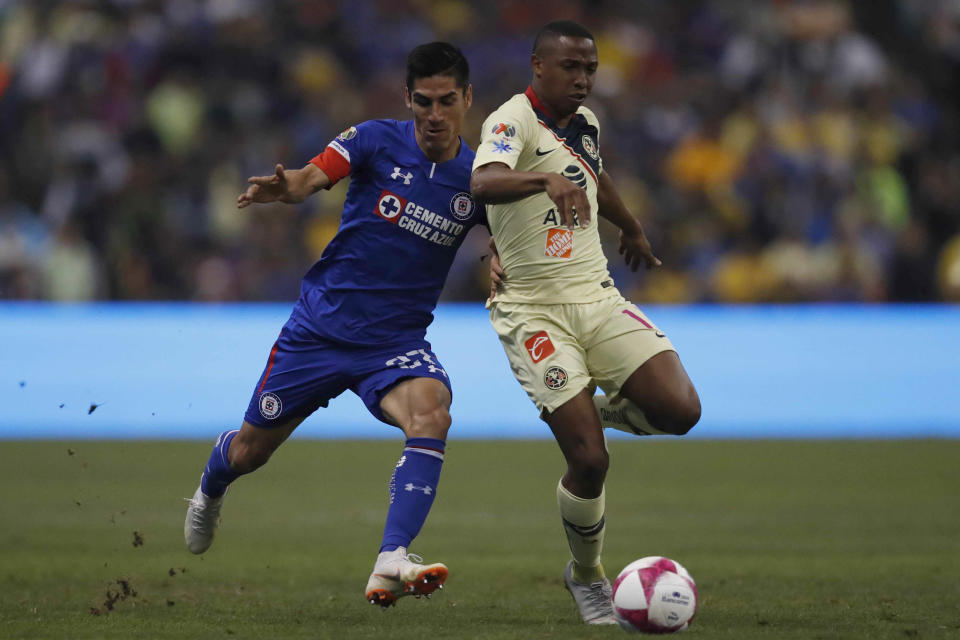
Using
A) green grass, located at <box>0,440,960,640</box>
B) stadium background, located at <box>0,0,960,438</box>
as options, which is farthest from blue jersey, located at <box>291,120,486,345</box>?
stadium background, located at <box>0,0,960,438</box>

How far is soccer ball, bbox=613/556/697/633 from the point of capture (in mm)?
5355

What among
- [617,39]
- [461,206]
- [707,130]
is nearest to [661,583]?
[461,206]

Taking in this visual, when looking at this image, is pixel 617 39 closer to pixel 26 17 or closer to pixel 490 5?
pixel 490 5

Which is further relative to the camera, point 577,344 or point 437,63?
point 577,344

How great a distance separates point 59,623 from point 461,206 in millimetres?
2414

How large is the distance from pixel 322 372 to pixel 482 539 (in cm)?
305

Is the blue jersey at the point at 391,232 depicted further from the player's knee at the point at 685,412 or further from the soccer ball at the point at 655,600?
the soccer ball at the point at 655,600

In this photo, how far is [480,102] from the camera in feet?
52.3

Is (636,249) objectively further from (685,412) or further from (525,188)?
(525,188)

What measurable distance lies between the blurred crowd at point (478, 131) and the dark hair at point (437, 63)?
8.54m

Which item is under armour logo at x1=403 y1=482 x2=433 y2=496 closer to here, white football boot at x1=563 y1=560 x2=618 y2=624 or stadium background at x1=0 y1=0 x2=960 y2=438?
white football boot at x1=563 y1=560 x2=618 y2=624

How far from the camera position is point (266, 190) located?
5.76 m

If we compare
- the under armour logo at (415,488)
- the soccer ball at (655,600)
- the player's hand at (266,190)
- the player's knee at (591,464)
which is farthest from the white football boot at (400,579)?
the player's hand at (266,190)

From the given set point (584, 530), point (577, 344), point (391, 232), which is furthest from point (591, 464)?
point (391, 232)
